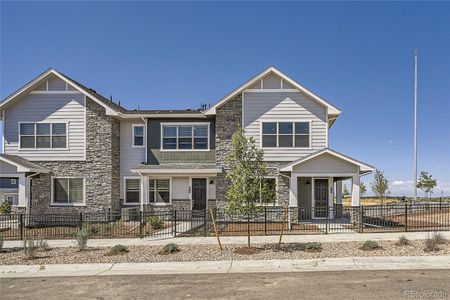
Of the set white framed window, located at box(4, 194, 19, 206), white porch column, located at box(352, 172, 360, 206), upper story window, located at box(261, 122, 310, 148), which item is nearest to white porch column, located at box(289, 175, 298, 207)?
upper story window, located at box(261, 122, 310, 148)

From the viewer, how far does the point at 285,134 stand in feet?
65.1

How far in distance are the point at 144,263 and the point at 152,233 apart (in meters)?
4.96

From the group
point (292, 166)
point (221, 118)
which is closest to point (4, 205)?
point (221, 118)

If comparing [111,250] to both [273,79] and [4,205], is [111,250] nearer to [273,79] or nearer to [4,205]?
[4,205]

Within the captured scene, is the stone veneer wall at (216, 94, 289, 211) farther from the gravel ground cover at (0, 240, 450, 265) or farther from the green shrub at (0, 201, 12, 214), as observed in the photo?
the green shrub at (0, 201, 12, 214)

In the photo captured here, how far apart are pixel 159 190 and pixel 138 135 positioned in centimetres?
387

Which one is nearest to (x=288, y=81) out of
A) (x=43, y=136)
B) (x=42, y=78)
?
(x=42, y=78)

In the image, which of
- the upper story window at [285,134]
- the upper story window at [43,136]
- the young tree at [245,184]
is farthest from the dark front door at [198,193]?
the young tree at [245,184]

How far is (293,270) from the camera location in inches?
373

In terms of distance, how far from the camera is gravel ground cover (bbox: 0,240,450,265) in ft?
35.4

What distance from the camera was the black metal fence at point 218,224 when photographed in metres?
15.0

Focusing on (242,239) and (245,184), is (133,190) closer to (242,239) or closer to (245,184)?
(242,239)

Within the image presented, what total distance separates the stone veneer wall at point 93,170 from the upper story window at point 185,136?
10.9 ft

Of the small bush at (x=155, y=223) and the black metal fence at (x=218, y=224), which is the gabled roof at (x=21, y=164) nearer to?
the black metal fence at (x=218, y=224)
